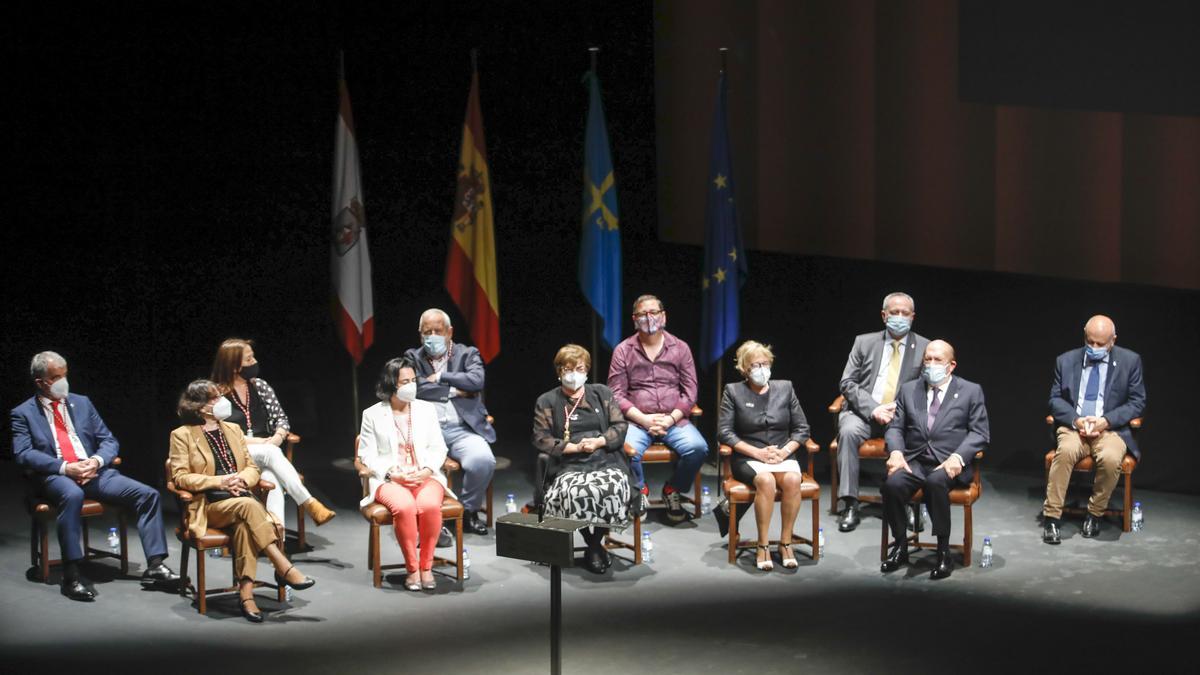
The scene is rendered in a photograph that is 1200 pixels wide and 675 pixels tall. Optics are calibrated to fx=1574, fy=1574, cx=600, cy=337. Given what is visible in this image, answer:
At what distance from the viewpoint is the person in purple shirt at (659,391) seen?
325 inches

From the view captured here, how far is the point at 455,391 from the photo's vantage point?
27.4 feet

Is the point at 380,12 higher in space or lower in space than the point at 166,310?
higher

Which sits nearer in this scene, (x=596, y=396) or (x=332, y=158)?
(x=596, y=396)

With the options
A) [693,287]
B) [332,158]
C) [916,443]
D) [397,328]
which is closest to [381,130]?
[332,158]

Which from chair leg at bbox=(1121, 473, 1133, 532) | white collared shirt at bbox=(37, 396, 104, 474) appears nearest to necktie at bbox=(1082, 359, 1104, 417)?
chair leg at bbox=(1121, 473, 1133, 532)

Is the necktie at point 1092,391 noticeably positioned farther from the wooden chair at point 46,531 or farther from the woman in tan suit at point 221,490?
the wooden chair at point 46,531

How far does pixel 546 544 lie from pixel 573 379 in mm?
2670

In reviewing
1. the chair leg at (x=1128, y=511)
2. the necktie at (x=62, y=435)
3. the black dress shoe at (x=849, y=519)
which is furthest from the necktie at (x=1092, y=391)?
the necktie at (x=62, y=435)

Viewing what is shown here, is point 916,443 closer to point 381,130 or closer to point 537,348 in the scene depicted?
point 537,348

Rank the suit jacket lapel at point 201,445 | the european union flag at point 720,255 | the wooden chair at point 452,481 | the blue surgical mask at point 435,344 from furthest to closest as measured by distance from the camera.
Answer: the european union flag at point 720,255 → the blue surgical mask at point 435,344 → the wooden chair at point 452,481 → the suit jacket lapel at point 201,445

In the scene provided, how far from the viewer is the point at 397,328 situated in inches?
396

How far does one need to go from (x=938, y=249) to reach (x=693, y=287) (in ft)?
5.50

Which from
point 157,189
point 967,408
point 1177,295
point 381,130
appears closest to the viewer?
point 967,408

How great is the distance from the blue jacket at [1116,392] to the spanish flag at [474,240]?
3236 millimetres
